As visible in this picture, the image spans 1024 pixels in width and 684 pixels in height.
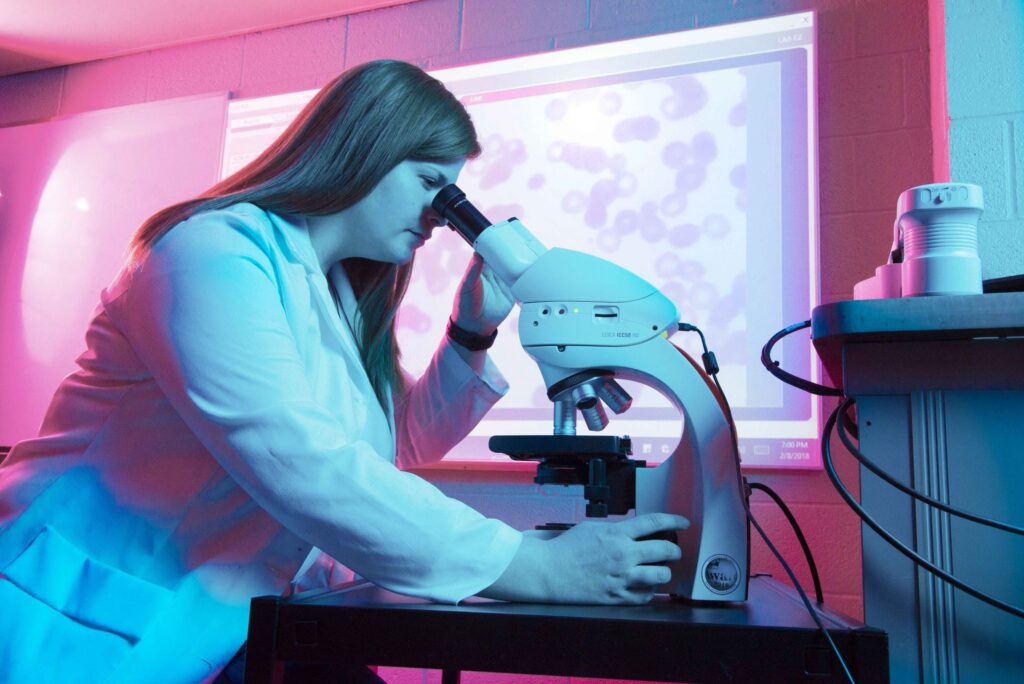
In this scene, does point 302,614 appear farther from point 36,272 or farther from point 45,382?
point 36,272

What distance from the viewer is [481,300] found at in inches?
47.6

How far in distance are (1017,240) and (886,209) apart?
0.64 meters

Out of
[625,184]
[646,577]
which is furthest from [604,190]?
[646,577]

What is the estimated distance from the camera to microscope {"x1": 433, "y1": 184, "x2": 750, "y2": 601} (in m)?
0.75

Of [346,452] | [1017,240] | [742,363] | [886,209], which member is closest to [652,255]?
[742,363]

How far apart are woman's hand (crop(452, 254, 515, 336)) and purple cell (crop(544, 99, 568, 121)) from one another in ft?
2.72

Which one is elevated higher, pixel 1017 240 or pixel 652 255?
pixel 652 255

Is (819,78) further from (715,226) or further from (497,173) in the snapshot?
(497,173)

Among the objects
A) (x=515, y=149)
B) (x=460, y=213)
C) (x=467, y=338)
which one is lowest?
(x=467, y=338)

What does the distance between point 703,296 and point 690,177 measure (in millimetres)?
284

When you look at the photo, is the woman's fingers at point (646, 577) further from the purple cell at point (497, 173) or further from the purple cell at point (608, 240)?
the purple cell at point (497, 173)

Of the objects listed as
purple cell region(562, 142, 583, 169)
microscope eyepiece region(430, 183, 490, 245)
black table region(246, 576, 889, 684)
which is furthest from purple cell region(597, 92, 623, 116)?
black table region(246, 576, 889, 684)

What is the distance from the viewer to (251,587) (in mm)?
820

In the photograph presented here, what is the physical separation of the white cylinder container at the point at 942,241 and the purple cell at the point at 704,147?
107cm
